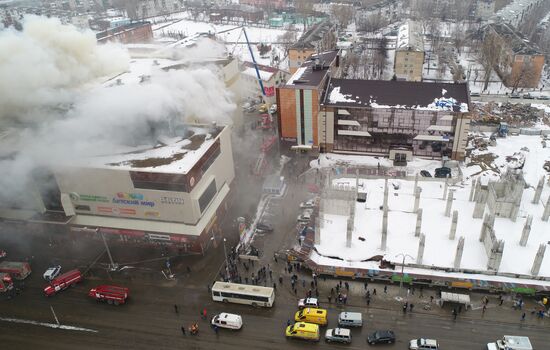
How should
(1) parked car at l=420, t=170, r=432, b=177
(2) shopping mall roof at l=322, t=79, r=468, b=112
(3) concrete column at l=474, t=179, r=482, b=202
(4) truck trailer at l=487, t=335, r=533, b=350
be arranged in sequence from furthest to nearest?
(2) shopping mall roof at l=322, t=79, r=468, b=112
(1) parked car at l=420, t=170, r=432, b=177
(3) concrete column at l=474, t=179, r=482, b=202
(4) truck trailer at l=487, t=335, r=533, b=350

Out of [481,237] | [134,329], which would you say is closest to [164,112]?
[134,329]

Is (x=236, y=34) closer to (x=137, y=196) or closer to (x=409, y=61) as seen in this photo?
(x=409, y=61)

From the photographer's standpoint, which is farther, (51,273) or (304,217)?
(304,217)

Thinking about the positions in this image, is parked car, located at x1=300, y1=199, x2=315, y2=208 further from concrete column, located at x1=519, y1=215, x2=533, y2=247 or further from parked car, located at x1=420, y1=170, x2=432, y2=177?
concrete column, located at x1=519, y1=215, x2=533, y2=247

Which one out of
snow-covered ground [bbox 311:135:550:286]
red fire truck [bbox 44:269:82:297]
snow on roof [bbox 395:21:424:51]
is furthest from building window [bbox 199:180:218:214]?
snow on roof [bbox 395:21:424:51]

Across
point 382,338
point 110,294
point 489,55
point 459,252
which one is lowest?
point 382,338

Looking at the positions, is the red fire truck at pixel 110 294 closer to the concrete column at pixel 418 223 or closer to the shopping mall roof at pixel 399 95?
the concrete column at pixel 418 223

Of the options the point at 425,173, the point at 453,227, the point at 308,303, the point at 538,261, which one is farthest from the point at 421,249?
the point at 425,173
